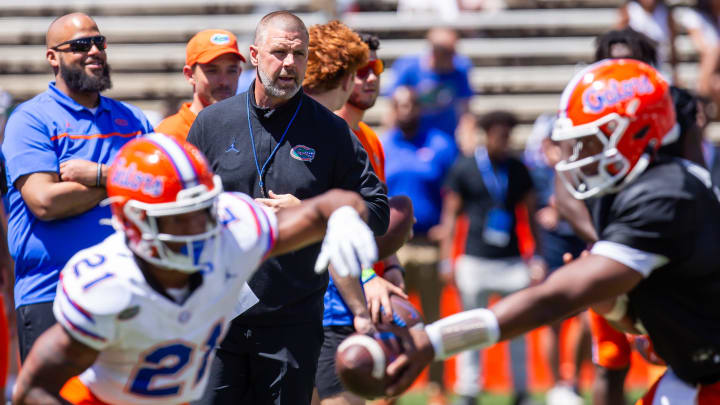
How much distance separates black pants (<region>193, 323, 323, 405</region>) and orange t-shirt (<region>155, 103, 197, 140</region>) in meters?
1.06

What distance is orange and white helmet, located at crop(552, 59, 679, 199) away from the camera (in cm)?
361

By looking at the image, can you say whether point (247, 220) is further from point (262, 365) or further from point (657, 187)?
point (657, 187)

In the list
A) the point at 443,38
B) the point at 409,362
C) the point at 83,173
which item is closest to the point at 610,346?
the point at 409,362

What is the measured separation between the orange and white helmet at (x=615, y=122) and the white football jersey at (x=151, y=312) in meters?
1.12

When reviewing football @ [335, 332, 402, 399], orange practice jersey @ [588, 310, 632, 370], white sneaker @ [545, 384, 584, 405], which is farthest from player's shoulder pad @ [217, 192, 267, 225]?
white sneaker @ [545, 384, 584, 405]

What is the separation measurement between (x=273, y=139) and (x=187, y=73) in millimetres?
1330

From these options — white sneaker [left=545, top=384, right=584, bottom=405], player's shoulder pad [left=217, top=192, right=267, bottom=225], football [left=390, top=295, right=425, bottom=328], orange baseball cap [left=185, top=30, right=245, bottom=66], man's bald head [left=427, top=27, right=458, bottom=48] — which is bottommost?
white sneaker [left=545, top=384, right=584, bottom=405]

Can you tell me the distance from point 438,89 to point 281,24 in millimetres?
4886

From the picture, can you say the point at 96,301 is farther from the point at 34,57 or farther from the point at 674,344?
the point at 34,57

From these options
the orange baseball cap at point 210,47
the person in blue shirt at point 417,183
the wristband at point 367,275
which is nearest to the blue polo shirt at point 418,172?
the person in blue shirt at point 417,183

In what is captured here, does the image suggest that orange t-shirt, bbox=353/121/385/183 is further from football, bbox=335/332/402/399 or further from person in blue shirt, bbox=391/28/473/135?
person in blue shirt, bbox=391/28/473/135

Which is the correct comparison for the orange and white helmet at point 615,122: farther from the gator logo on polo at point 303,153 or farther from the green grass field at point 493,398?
the green grass field at point 493,398

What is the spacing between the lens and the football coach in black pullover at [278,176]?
4340mm

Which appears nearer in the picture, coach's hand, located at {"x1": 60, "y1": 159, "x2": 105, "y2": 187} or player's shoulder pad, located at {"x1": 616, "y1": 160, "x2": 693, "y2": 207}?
player's shoulder pad, located at {"x1": 616, "y1": 160, "x2": 693, "y2": 207}
